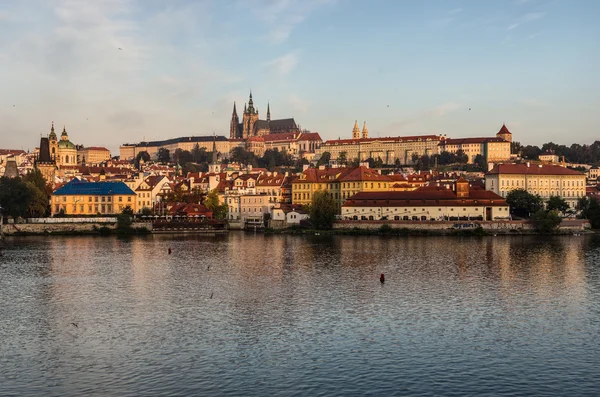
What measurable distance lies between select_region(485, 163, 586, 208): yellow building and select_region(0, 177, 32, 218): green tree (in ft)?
148

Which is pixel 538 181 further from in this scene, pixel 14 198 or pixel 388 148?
pixel 388 148

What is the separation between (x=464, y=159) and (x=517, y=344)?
11830cm

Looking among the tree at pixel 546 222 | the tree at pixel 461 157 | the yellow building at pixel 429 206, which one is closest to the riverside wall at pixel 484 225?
the tree at pixel 546 222

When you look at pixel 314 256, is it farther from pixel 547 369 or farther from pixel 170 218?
pixel 170 218

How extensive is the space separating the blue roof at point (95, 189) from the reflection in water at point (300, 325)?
33.3m

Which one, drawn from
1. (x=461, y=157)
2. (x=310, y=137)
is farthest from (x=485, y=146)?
(x=310, y=137)

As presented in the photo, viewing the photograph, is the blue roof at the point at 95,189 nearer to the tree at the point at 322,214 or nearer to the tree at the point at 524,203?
the tree at the point at 322,214

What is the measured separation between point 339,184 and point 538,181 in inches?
823

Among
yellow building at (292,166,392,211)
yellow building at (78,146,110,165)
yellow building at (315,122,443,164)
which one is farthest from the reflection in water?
yellow building at (78,146,110,165)

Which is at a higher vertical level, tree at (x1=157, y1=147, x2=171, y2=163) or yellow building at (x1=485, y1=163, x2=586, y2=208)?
tree at (x1=157, y1=147, x2=171, y2=163)

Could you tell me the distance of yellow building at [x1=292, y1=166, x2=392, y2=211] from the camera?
69.7 m

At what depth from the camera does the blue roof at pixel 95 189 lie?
70750 millimetres

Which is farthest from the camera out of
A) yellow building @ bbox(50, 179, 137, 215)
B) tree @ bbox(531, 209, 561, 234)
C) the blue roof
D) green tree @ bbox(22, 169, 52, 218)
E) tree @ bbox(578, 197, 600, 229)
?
the blue roof

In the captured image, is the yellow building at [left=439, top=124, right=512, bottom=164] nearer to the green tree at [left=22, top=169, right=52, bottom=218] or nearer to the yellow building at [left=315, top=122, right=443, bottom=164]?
the yellow building at [left=315, top=122, right=443, bottom=164]
